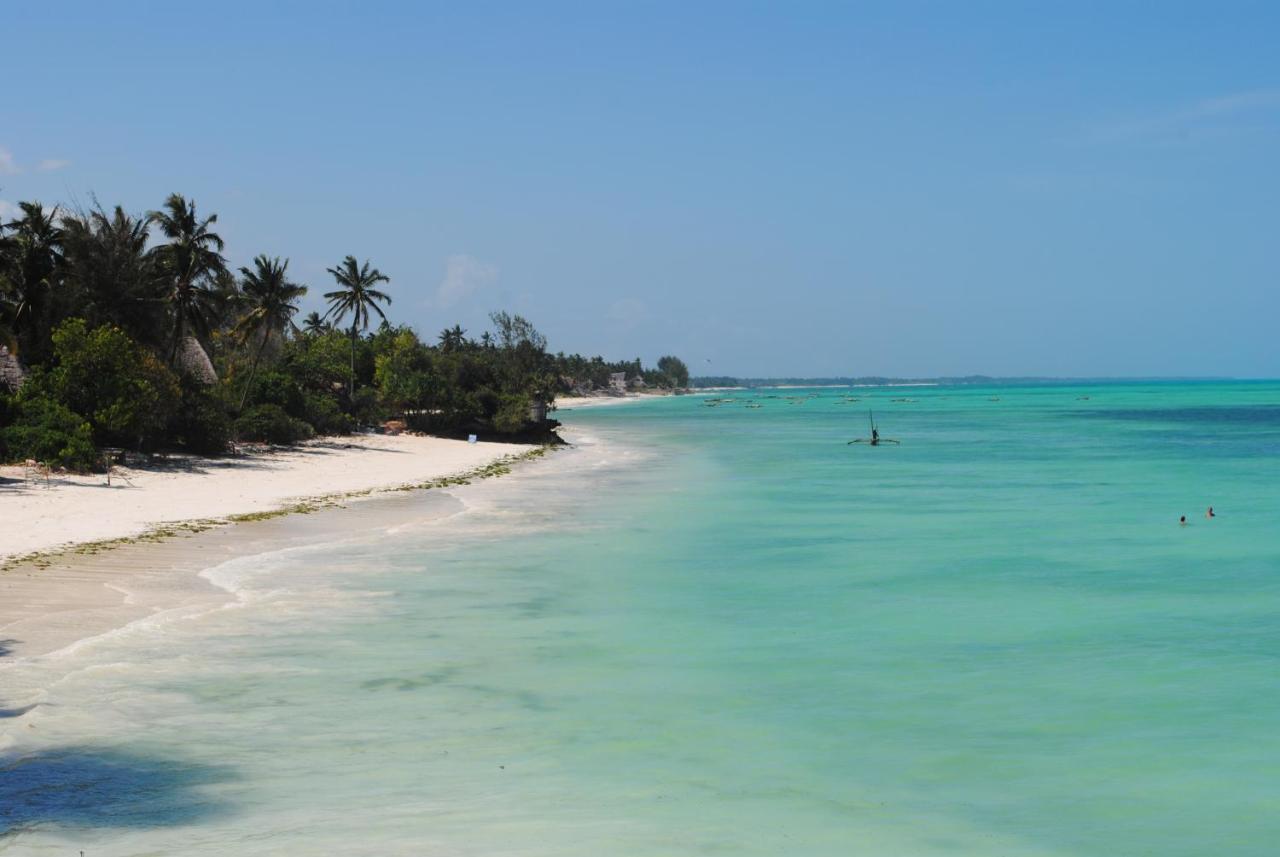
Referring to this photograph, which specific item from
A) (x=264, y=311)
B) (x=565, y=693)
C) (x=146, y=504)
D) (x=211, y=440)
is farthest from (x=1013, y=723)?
(x=264, y=311)

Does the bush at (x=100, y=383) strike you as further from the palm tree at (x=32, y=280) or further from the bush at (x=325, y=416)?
the bush at (x=325, y=416)

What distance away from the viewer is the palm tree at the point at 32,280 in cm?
3850

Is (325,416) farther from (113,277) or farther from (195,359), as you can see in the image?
(113,277)

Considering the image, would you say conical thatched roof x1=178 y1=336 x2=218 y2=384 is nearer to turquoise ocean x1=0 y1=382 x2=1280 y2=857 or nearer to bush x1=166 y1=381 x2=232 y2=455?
bush x1=166 y1=381 x2=232 y2=455

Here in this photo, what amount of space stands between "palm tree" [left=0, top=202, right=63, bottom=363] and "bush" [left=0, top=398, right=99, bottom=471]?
8.07 metres

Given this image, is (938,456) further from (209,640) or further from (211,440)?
(209,640)

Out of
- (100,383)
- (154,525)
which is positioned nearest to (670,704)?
(154,525)

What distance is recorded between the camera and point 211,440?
40.7 m

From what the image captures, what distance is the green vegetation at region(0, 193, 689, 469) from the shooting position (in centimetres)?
A: 3475

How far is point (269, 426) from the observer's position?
46375mm

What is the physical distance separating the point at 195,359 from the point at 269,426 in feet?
30.9

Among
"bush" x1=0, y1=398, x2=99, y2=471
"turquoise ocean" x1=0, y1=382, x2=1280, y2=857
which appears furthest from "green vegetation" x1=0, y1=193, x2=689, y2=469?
"turquoise ocean" x1=0, y1=382, x2=1280, y2=857

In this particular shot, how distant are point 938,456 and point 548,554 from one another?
37060mm

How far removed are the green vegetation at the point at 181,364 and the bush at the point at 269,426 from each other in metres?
0.07
